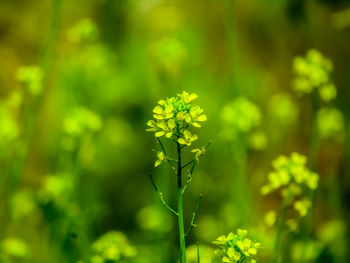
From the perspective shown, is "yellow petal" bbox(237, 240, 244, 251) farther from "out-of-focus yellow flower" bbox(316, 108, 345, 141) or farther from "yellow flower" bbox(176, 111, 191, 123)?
"out-of-focus yellow flower" bbox(316, 108, 345, 141)

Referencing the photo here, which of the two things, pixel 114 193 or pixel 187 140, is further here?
pixel 114 193

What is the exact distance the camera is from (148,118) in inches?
148

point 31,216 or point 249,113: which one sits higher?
point 31,216

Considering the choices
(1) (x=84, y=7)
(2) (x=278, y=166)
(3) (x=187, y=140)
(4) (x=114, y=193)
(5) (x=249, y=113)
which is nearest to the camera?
(3) (x=187, y=140)

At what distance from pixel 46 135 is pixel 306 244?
2591 millimetres

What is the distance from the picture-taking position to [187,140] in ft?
3.95

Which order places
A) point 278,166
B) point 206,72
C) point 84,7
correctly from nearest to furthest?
point 278,166, point 206,72, point 84,7

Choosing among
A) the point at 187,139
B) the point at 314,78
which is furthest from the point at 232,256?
the point at 314,78

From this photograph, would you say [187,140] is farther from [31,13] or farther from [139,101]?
[31,13]

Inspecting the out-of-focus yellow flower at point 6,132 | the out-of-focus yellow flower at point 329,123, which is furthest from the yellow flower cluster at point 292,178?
the out-of-focus yellow flower at point 6,132

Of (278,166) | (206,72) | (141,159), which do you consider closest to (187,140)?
(278,166)

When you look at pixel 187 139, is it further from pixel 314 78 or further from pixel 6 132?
pixel 6 132

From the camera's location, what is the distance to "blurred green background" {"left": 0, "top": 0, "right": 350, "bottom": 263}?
2.31m

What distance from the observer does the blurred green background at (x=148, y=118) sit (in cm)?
231
